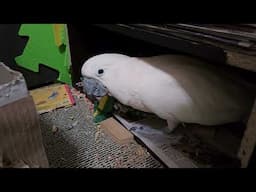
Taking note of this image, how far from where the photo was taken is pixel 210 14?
19 centimetres

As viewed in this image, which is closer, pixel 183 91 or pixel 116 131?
pixel 183 91

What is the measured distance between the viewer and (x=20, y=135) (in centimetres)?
58

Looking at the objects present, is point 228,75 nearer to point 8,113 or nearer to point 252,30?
point 252,30

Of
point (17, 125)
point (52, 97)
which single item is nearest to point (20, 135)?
point (17, 125)

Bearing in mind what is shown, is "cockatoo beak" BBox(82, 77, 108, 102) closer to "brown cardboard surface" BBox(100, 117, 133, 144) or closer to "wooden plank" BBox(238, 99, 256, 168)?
"brown cardboard surface" BBox(100, 117, 133, 144)

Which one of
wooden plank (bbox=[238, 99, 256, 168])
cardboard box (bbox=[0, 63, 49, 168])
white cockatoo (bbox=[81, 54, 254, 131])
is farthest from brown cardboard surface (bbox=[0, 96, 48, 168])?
wooden plank (bbox=[238, 99, 256, 168])

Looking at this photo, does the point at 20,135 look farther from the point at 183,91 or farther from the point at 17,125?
the point at 183,91

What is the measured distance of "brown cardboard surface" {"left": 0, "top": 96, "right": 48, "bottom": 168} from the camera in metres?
0.55

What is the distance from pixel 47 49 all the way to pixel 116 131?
628 mm

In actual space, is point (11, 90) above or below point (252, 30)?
below

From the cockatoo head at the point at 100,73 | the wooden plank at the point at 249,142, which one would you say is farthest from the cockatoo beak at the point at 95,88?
the wooden plank at the point at 249,142

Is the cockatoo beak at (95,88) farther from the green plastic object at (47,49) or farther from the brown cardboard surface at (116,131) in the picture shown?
the green plastic object at (47,49)
